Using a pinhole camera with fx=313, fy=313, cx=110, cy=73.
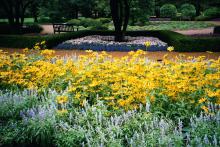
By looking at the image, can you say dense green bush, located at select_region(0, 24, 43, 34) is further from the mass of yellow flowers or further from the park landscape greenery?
the mass of yellow flowers

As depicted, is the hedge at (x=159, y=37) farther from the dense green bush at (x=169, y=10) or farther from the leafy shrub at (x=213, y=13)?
the leafy shrub at (x=213, y=13)

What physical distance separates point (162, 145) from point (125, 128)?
60 centimetres

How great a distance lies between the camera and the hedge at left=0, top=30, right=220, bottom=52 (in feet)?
47.4

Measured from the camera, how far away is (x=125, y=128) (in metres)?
4.04

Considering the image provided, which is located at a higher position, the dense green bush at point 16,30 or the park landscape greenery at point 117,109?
the dense green bush at point 16,30

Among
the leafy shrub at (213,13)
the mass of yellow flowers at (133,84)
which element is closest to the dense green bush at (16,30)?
the mass of yellow flowers at (133,84)

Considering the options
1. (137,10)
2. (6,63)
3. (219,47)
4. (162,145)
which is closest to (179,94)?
(162,145)

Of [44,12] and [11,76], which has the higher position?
[44,12]

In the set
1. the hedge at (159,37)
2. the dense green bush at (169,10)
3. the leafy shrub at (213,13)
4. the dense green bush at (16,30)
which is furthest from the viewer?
the dense green bush at (169,10)

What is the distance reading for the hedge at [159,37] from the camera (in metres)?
14.4

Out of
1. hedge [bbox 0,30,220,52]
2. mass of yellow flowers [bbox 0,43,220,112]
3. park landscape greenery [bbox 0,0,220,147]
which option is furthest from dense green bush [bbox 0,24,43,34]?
mass of yellow flowers [bbox 0,43,220,112]

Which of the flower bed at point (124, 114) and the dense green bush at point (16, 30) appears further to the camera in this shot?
the dense green bush at point (16, 30)

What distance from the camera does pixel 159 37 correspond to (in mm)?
19672

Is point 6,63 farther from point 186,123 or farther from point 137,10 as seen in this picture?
point 137,10
